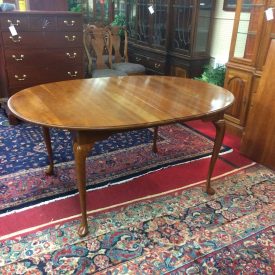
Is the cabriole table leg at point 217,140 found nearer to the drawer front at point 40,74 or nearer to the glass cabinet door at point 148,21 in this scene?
the drawer front at point 40,74

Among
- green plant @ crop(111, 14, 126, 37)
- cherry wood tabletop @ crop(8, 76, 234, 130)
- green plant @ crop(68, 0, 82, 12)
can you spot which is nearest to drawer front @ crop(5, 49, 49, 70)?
cherry wood tabletop @ crop(8, 76, 234, 130)

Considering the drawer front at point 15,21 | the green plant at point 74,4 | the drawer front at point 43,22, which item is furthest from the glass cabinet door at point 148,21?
the drawer front at point 15,21

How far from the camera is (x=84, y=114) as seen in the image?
5.20 ft

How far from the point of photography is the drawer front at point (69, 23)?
324cm

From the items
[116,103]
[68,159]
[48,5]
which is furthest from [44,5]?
[116,103]

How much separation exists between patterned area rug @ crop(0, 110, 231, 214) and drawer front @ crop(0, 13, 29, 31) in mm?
1005

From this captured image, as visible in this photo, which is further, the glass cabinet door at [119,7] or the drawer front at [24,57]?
the glass cabinet door at [119,7]

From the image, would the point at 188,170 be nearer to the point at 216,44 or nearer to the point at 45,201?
the point at 45,201

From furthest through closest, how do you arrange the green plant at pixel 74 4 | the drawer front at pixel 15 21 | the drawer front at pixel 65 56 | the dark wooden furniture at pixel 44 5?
the green plant at pixel 74 4
the dark wooden furniture at pixel 44 5
the drawer front at pixel 65 56
the drawer front at pixel 15 21

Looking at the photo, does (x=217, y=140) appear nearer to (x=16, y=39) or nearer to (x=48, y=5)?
(x=16, y=39)

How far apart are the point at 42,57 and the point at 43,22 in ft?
1.18

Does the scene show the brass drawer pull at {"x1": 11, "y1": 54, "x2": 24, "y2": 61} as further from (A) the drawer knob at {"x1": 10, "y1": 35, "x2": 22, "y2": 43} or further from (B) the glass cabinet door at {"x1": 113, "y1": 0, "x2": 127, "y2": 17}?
(B) the glass cabinet door at {"x1": 113, "y1": 0, "x2": 127, "y2": 17}

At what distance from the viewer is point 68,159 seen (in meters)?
2.59

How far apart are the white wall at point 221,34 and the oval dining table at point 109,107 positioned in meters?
1.64
